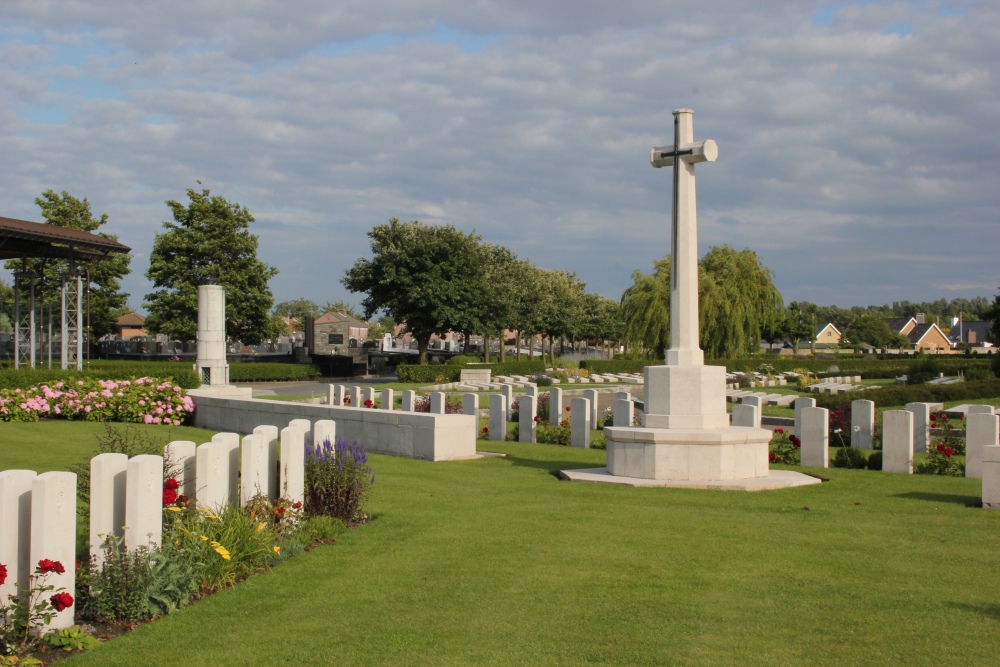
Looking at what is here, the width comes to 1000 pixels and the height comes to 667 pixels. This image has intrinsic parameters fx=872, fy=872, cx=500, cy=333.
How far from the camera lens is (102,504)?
5.36m

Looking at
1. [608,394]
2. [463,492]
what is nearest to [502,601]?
[463,492]

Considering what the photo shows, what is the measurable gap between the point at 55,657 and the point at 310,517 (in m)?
3.03

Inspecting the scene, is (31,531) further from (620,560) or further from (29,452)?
(29,452)

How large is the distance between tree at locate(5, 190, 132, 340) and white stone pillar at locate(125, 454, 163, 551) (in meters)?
36.9

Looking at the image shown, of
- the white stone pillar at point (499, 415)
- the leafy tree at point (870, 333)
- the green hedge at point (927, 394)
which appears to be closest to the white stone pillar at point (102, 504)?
the white stone pillar at point (499, 415)

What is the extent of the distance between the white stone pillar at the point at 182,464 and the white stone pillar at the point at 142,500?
3.33 feet

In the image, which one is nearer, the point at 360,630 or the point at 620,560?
the point at 360,630

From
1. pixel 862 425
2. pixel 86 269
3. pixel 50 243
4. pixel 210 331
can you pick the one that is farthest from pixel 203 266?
pixel 862 425

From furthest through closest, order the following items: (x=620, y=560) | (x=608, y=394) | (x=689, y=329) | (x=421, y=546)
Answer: (x=608, y=394) < (x=689, y=329) < (x=421, y=546) < (x=620, y=560)

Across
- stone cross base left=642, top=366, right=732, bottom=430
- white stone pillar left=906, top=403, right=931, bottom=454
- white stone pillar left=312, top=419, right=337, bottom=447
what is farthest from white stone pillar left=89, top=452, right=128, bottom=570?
white stone pillar left=906, top=403, right=931, bottom=454

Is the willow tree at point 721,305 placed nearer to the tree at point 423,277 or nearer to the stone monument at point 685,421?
the tree at point 423,277

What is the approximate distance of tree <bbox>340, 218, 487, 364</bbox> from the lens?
46781 mm

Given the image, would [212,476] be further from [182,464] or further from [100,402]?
[100,402]

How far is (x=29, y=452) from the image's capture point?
1153 centimetres
